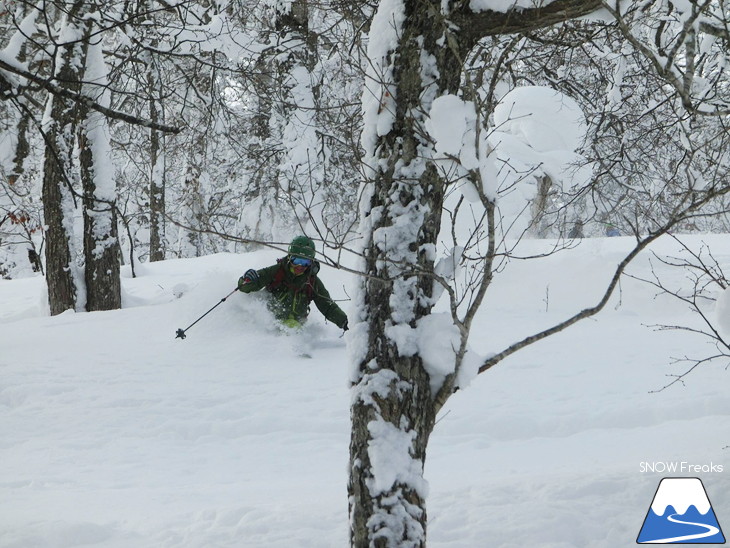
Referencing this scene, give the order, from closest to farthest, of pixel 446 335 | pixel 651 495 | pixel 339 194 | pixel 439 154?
pixel 439 154, pixel 446 335, pixel 651 495, pixel 339 194

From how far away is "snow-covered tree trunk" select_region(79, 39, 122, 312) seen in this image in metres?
8.87

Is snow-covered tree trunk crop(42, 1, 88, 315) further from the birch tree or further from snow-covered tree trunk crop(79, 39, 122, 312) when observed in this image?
the birch tree

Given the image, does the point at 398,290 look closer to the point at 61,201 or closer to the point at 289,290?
the point at 289,290

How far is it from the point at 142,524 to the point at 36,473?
1.45 meters

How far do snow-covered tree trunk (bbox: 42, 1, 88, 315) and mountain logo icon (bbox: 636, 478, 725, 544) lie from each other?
7.45 m

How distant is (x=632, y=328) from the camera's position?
9094 millimetres

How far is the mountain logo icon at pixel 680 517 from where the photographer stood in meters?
3.61

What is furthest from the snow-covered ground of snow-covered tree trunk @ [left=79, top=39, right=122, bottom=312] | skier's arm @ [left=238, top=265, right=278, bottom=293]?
snow-covered tree trunk @ [left=79, top=39, right=122, bottom=312]

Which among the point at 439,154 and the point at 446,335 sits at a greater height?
the point at 439,154

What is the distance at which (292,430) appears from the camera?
605 centimetres

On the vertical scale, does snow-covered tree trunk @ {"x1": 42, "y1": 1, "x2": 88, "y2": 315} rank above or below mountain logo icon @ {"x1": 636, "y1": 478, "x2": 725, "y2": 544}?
above

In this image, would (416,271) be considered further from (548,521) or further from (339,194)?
(339,194)

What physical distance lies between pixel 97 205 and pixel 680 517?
7786 mm

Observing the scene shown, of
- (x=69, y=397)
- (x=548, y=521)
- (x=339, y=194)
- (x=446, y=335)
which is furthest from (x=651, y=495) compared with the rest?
(x=339, y=194)
